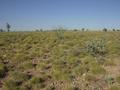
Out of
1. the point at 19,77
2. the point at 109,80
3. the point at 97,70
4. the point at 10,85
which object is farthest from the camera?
the point at 97,70

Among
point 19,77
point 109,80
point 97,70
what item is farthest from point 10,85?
point 97,70

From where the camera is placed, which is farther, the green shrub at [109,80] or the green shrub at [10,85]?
the green shrub at [109,80]

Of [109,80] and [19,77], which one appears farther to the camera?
[19,77]

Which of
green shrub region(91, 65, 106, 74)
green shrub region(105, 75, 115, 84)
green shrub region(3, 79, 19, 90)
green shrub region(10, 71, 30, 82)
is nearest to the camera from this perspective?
green shrub region(3, 79, 19, 90)

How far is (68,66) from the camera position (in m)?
12.0

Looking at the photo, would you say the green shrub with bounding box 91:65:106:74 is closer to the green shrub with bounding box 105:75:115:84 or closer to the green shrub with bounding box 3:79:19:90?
the green shrub with bounding box 105:75:115:84

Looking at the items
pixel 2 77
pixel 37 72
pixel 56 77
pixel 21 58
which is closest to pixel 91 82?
pixel 56 77

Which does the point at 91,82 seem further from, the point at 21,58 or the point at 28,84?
the point at 21,58

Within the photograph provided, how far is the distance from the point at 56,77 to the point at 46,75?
0.68 metres

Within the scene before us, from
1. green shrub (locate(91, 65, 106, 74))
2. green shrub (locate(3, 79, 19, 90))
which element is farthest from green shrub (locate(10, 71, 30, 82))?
green shrub (locate(91, 65, 106, 74))

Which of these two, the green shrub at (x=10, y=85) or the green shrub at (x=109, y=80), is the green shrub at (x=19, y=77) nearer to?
the green shrub at (x=10, y=85)

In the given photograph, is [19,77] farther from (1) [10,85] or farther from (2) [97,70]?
(2) [97,70]

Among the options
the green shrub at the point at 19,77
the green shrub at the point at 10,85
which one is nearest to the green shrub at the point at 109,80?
the green shrub at the point at 19,77

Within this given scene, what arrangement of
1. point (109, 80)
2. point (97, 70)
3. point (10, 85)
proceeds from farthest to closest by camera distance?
point (97, 70) < point (109, 80) < point (10, 85)
